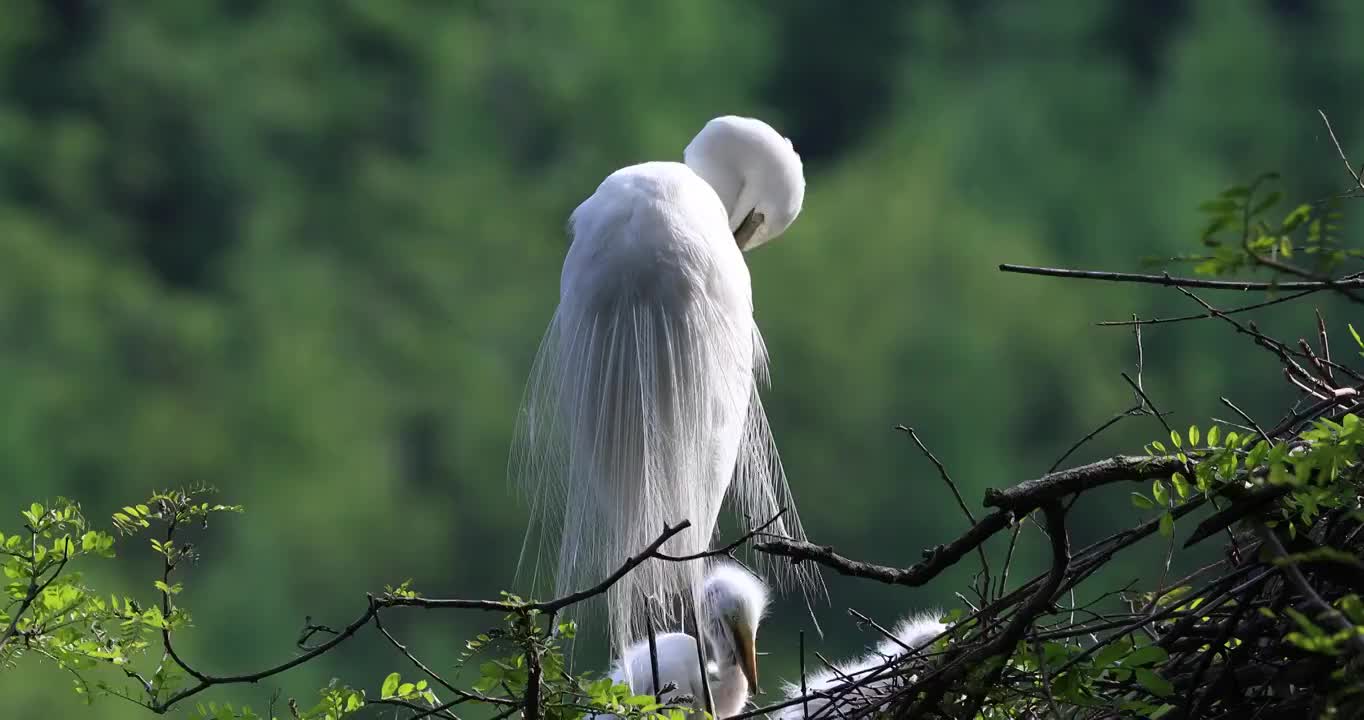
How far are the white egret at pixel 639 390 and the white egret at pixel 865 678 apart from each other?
0.13 metres

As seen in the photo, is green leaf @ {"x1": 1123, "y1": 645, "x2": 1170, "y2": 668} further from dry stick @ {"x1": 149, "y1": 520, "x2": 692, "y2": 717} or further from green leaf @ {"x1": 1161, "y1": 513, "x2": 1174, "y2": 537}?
dry stick @ {"x1": 149, "y1": 520, "x2": 692, "y2": 717}

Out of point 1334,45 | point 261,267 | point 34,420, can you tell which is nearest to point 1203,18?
point 1334,45

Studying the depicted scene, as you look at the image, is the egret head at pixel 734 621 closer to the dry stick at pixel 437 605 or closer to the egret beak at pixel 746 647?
the egret beak at pixel 746 647

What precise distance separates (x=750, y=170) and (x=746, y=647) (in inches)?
29.7

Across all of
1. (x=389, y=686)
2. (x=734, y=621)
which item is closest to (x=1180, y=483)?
(x=389, y=686)

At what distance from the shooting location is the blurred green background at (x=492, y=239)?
1032cm

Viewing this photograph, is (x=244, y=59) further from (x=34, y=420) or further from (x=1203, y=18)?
(x=1203, y=18)

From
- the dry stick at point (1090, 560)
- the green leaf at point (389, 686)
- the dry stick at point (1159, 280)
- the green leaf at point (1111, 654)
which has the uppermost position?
the dry stick at point (1159, 280)

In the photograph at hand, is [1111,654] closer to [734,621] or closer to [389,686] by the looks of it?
[389,686]

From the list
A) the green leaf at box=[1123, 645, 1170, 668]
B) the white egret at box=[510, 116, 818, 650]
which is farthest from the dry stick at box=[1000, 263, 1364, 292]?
the white egret at box=[510, 116, 818, 650]

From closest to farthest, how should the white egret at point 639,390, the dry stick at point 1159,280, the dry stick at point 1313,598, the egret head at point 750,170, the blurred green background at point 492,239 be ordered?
the dry stick at point 1313,598 < the dry stick at point 1159,280 < the white egret at point 639,390 < the egret head at point 750,170 < the blurred green background at point 492,239

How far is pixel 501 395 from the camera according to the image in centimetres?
1098

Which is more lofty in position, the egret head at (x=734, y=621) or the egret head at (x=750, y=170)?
the egret head at (x=750, y=170)

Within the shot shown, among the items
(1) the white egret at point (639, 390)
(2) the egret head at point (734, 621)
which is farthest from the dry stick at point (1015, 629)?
(2) the egret head at point (734, 621)
